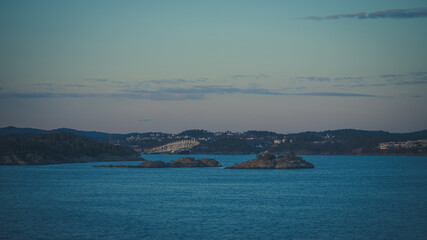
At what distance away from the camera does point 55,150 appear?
6629 inches

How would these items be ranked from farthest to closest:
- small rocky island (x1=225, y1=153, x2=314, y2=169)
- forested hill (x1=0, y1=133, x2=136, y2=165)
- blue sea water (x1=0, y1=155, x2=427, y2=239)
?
1. forested hill (x1=0, y1=133, x2=136, y2=165)
2. small rocky island (x1=225, y1=153, x2=314, y2=169)
3. blue sea water (x1=0, y1=155, x2=427, y2=239)

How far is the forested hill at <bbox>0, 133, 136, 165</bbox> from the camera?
15025cm

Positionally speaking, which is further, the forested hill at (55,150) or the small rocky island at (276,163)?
the forested hill at (55,150)

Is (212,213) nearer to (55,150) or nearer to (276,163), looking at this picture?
(276,163)

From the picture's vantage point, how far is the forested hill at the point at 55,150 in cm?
15025

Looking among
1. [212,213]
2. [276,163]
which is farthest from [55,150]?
[212,213]

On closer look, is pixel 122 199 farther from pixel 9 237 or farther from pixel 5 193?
pixel 9 237

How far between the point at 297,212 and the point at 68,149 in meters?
140

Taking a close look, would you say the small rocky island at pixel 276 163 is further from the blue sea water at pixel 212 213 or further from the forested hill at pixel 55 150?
the forested hill at pixel 55 150

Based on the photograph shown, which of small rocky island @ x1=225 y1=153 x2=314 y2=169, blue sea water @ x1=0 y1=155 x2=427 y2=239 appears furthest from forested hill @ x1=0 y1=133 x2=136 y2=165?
blue sea water @ x1=0 y1=155 x2=427 y2=239

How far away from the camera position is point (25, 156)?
497ft

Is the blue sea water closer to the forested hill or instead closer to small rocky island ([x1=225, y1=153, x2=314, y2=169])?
small rocky island ([x1=225, y1=153, x2=314, y2=169])

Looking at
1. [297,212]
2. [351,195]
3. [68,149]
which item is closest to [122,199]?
[297,212]

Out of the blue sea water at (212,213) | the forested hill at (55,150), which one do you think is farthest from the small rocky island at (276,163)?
the forested hill at (55,150)
